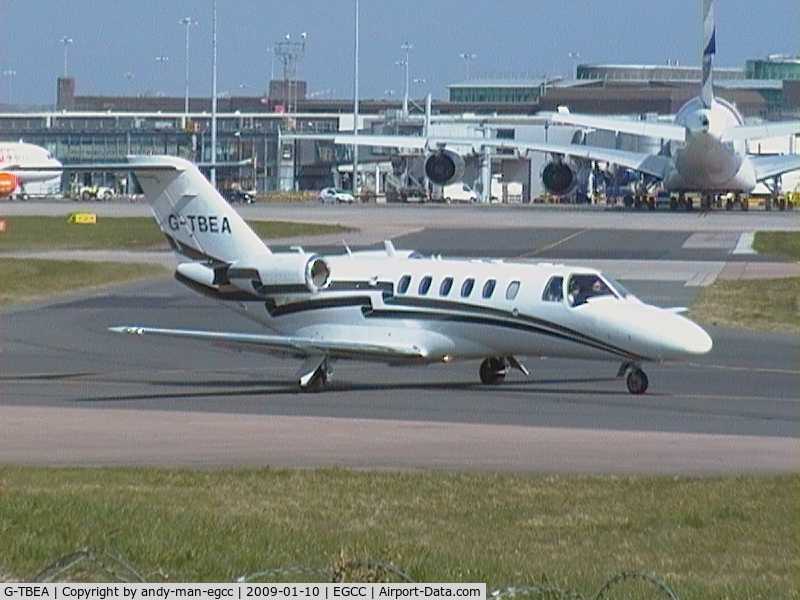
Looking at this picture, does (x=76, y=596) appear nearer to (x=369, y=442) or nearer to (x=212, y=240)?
(x=369, y=442)

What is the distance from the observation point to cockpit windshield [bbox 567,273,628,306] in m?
28.5

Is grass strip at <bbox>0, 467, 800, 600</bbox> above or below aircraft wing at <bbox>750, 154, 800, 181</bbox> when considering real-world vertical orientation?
above

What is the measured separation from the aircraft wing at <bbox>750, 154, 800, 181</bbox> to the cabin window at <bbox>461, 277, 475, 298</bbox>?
76.2 metres

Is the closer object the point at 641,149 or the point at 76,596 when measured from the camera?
the point at 76,596

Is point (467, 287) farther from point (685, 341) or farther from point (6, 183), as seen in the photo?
point (6, 183)

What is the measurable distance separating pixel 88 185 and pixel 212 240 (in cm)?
12706

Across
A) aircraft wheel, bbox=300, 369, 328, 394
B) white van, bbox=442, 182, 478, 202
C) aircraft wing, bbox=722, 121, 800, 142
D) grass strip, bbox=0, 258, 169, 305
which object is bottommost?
white van, bbox=442, 182, 478, 202

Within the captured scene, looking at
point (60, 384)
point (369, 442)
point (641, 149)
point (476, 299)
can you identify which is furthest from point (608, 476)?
point (641, 149)

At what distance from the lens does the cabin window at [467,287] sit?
29188mm

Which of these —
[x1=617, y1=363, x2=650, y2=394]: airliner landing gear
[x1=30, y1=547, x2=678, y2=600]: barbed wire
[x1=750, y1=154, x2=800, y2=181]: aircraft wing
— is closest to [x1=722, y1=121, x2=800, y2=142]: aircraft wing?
[x1=750, y1=154, x2=800, y2=181]: aircraft wing

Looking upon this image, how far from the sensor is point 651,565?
47.6 feet

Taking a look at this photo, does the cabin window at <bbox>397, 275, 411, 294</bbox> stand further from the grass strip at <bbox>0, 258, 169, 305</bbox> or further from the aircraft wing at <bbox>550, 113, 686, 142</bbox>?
the aircraft wing at <bbox>550, 113, 686, 142</bbox>

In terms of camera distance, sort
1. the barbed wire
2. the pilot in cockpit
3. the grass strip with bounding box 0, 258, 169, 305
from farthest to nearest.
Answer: the grass strip with bounding box 0, 258, 169, 305 → the pilot in cockpit → the barbed wire

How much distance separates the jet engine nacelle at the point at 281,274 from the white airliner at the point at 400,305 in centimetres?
2
